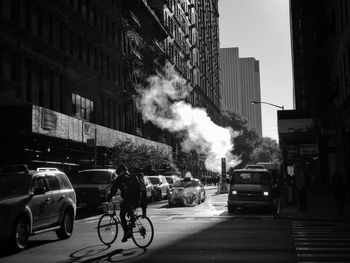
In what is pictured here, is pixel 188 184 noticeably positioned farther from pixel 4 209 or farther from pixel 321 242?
pixel 4 209

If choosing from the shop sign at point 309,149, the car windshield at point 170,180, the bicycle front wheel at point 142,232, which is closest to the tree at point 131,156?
the car windshield at point 170,180

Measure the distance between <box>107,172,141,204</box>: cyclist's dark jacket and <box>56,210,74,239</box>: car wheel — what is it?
2319 millimetres

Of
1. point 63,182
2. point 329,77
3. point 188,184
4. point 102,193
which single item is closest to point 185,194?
point 188,184

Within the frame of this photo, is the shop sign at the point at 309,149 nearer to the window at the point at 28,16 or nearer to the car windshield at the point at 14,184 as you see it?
the window at the point at 28,16

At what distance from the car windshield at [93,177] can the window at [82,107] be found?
38.1 ft

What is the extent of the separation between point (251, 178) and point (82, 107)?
1677 centimetres

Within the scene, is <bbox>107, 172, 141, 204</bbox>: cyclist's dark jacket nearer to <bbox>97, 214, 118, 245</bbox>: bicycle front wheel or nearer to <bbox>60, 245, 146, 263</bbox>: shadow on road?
<bbox>97, 214, 118, 245</bbox>: bicycle front wheel

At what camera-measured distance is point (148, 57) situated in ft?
181

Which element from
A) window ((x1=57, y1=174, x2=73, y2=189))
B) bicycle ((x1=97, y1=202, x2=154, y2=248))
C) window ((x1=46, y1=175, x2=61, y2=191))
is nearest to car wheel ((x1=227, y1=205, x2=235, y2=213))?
window ((x1=57, y1=174, x2=73, y2=189))

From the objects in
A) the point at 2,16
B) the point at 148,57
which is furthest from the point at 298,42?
the point at 2,16

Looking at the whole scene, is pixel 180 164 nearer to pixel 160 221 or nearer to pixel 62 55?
pixel 62 55

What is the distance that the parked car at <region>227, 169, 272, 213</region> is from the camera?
2192 cm

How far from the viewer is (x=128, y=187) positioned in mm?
11656

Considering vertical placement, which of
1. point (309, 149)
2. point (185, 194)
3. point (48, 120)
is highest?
point (48, 120)
